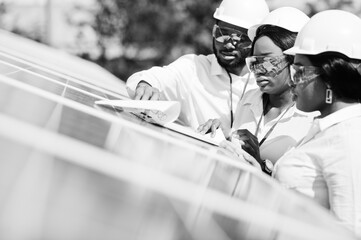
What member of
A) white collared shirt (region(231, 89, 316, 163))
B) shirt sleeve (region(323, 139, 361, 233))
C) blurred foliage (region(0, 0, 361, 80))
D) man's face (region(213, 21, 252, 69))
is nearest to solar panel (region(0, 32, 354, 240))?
shirt sleeve (region(323, 139, 361, 233))

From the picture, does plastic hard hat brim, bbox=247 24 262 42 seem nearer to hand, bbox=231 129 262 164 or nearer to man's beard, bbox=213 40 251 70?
man's beard, bbox=213 40 251 70

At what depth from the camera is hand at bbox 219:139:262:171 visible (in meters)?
3.00

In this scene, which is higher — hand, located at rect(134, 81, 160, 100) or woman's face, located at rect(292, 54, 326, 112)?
woman's face, located at rect(292, 54, 326, 112)

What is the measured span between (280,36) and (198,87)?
1023mm

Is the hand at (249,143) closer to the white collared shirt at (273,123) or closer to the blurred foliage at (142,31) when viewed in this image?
the white collared shirt at (273,123)

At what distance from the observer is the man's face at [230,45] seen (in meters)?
4.46

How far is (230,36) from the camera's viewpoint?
4496mm

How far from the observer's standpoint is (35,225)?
5.00 ft

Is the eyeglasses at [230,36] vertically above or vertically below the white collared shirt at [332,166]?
above

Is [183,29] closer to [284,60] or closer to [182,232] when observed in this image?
[284,60]

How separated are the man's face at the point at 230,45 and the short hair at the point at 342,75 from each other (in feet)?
5.33

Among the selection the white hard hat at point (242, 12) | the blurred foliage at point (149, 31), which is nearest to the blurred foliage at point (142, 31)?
the blurred foliage at point (149, 31)

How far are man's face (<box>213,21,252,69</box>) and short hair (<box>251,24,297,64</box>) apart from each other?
1.88 ft

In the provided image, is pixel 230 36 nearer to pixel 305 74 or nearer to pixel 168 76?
pixel 168 76
